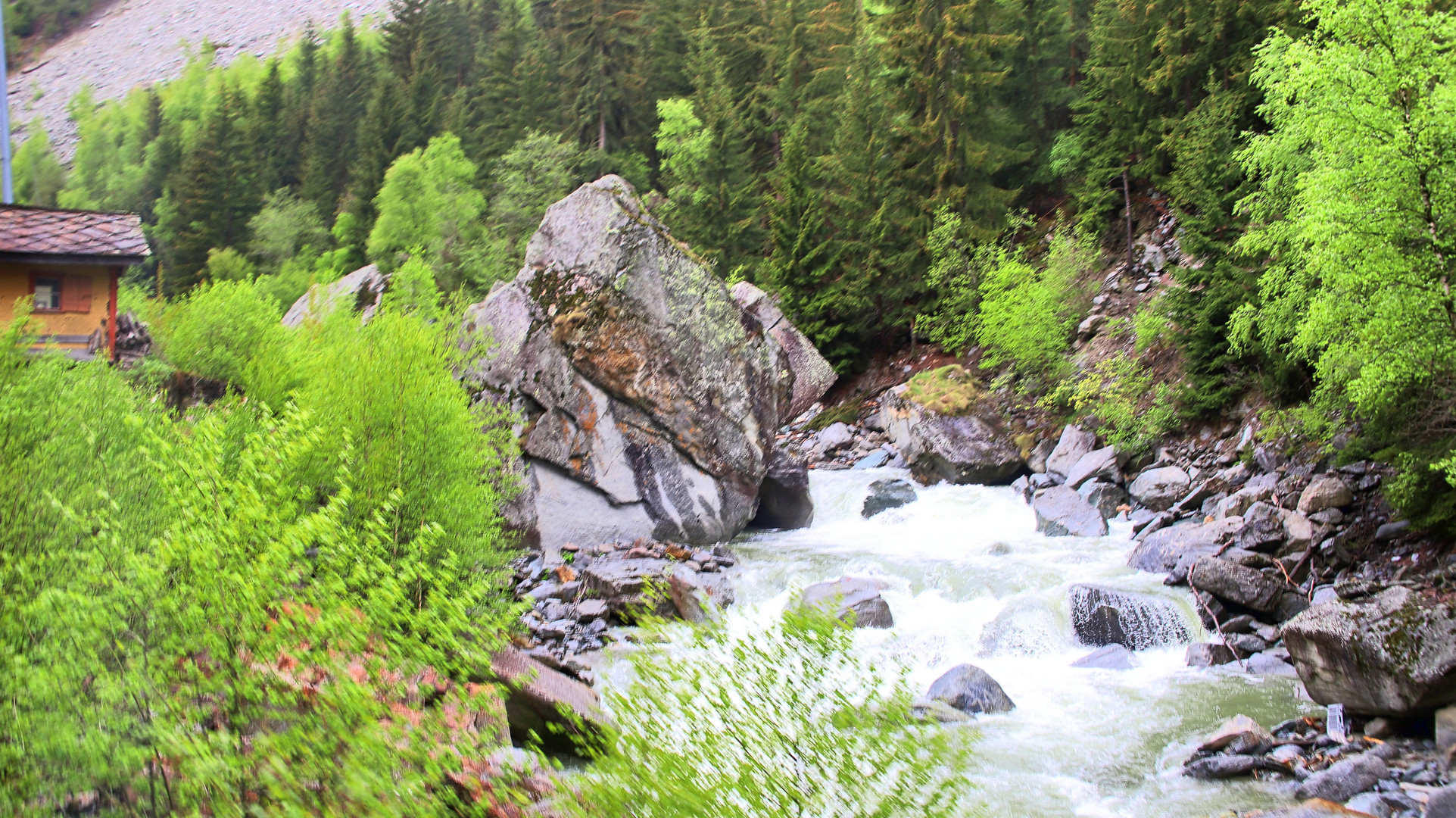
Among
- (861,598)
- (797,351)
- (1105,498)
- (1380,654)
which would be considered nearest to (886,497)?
(1105,498)

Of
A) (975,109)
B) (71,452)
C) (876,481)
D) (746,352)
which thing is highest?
(975,109)

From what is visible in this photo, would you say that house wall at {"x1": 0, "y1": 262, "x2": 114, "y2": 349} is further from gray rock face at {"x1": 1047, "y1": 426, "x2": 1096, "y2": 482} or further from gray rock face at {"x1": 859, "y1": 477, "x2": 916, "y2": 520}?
gray rock face at {"x1": 1047, "y1": 426, "x2": 1096, "y2": 482}

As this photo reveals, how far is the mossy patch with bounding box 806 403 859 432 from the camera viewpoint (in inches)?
1415

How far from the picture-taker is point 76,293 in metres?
21.6

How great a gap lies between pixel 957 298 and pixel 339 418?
86.3 ft

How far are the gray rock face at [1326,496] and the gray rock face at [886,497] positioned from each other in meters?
10.3

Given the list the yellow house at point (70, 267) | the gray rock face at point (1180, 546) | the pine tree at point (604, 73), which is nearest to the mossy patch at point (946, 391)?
the gray rock face at point (1180, 546)

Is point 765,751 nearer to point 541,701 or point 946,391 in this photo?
point 541,701

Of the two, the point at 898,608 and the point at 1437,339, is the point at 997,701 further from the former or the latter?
the point at 1437,339

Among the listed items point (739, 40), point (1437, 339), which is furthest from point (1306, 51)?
point (739, 40)

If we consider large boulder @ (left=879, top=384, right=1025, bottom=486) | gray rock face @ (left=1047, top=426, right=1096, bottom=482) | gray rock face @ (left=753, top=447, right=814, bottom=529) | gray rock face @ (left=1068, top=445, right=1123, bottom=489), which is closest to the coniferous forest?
gray rock face @ (left=1068, top=445, right=1123, bottom=489)

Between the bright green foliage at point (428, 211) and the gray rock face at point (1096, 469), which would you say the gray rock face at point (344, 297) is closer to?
the bright green foliage at point (428, 211)

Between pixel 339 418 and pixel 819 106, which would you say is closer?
pixel 339 418

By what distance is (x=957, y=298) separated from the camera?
116 ft
